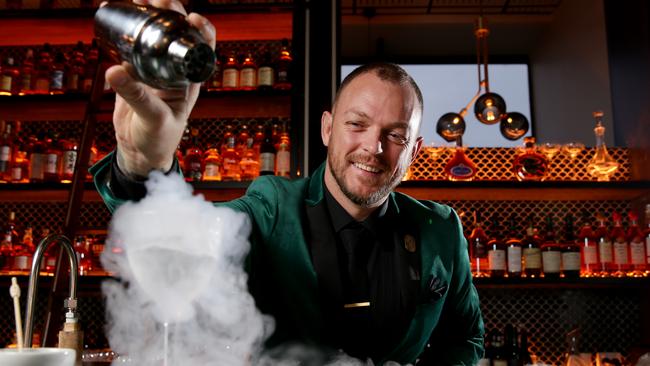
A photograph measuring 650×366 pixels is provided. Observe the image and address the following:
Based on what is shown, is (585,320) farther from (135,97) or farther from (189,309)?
(135,97)

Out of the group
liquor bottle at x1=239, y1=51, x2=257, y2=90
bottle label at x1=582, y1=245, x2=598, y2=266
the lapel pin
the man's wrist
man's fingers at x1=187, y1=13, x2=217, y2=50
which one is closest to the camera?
man's fingers at x1=187, y1=13, x2=217, y2=50

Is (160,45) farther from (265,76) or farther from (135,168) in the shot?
(265,76)

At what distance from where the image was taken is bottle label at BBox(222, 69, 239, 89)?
3.18 meters

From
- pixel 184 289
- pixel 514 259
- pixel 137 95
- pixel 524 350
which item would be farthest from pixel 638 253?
pixel 137 95

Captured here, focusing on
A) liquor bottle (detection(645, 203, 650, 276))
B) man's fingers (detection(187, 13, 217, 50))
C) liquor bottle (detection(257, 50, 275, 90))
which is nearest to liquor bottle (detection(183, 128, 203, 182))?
liquor bottle (detection(257, 50, 275, 90))

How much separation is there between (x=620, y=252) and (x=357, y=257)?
2.02m

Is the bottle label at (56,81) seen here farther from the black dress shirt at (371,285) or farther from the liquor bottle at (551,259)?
the liquor bottle at (551,259)

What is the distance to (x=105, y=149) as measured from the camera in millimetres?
3354

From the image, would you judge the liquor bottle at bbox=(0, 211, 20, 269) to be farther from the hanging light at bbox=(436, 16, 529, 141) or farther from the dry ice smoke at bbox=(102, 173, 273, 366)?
the hanging light at bbox=(436, 16, 529, 141)

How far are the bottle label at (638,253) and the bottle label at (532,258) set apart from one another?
44 centimetres

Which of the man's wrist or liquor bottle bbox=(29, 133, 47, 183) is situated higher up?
liquor bottle bbox=(29, 133, 47, 183)

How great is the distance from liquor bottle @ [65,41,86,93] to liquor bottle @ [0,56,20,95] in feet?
Result: 0.89

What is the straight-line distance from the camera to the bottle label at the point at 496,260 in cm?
301

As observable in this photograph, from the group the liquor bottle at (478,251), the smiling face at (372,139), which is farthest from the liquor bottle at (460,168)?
the smiling face at (372,139)
